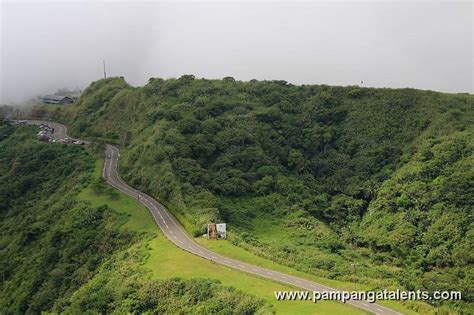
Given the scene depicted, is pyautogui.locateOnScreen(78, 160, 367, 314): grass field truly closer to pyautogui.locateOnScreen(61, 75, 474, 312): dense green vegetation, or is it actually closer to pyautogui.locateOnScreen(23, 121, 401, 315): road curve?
pyautogui.locateOnScreen(23, 121, 401, 315): road curve

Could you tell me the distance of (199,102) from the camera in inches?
5566

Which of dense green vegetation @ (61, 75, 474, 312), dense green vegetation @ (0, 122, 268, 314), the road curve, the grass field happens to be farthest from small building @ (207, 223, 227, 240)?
dense green vegetation @ (0, 122, 268, 314)

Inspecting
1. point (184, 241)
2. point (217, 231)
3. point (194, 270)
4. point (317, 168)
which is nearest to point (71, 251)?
point (184, 241)

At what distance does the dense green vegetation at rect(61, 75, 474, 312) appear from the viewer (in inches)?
3701

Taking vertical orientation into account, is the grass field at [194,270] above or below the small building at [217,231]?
below

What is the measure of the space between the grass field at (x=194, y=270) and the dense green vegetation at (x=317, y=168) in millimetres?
6457

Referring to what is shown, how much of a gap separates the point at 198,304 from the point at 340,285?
59.6 ft

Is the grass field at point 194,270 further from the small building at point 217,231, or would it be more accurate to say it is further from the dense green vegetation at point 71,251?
the small building at point 217,231

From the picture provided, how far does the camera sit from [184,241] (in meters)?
88.6

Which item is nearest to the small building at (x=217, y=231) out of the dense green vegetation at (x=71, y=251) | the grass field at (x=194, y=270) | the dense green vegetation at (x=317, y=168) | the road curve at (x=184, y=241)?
the dense green vegetation at (x=317, y=168)

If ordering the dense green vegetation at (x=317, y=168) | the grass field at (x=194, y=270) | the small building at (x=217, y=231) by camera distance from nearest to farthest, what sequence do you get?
the grass field at (x=194, y=270) < the small building at (x=217, y=231) < the dense green vegetation at (x=317, y=168)

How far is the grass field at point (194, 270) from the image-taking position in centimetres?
6197

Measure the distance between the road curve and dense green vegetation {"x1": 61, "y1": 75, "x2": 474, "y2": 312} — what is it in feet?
7.23

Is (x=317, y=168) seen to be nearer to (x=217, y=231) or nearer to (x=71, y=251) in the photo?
(x=217, y=231)
